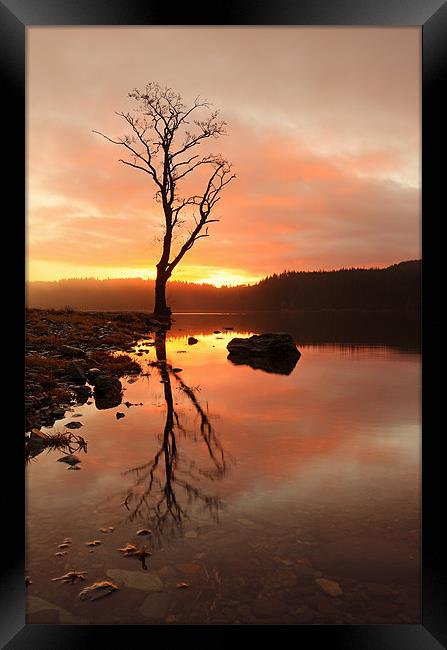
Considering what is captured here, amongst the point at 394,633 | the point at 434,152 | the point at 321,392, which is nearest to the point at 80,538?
the point at 394,633

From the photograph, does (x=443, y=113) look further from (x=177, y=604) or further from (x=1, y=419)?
(x=177, y=604)

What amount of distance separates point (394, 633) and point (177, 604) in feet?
3.62

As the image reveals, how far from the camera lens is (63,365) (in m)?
8.83

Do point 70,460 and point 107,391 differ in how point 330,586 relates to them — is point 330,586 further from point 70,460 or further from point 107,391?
point 107,391

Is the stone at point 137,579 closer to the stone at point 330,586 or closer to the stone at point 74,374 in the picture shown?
the stone at point 330,586

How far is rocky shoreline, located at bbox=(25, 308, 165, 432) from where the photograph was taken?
664 centimetres

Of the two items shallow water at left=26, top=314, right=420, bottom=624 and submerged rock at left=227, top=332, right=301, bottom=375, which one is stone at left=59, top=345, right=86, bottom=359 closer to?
shallow water at left=26, top=314, right=420, bottom=624

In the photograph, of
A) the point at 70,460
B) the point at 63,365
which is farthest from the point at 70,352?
the point at 70,460

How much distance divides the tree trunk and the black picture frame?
2429cm

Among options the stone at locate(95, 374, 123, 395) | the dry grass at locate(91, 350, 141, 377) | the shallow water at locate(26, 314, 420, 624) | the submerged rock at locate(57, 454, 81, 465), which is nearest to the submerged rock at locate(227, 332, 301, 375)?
the dry grass at locate(91, 350, 141, 377)

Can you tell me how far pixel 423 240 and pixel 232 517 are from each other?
7.72 feet

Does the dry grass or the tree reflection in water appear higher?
the dry grass

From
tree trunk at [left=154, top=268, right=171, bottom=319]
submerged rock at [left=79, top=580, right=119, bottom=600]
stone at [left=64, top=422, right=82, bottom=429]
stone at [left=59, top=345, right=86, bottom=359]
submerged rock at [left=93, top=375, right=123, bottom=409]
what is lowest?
submerged rock at [left=79, top=580, right=119, bottom=600]

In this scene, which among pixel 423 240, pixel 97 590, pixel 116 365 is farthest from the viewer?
pixel 116 365
